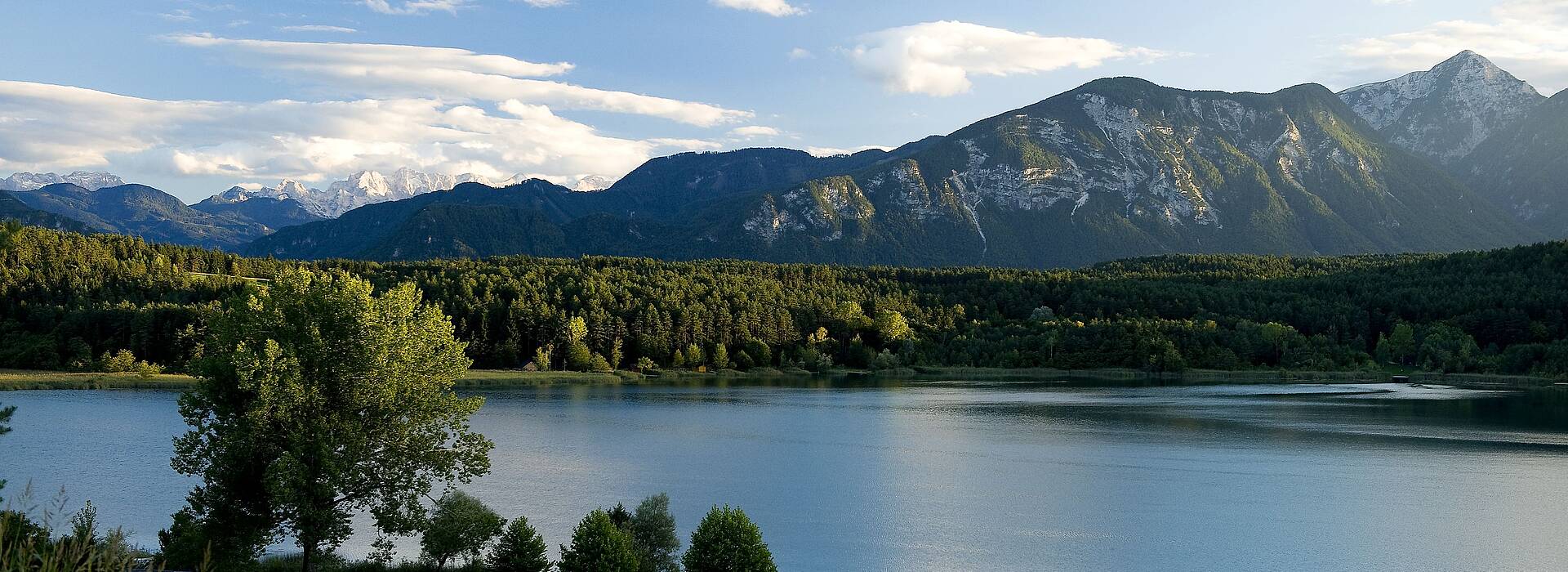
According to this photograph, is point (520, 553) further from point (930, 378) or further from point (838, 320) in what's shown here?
point (838, 320)

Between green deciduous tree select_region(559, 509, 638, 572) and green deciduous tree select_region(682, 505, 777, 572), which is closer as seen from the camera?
green deciduous tree select_region(682, 505, 777, 572)

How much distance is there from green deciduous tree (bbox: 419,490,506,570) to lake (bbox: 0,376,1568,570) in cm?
644

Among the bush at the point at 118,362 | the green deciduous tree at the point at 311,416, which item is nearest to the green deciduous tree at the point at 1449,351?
A: the green deciduous tree at the point at 311,416

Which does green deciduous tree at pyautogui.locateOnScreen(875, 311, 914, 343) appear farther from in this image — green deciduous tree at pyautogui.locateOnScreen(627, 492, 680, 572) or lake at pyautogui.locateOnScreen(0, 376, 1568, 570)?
green deciduous tree at pyautogui.locateOnScreen(627, 492, 680, 572)

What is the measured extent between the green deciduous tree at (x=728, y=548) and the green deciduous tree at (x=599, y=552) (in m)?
1.84

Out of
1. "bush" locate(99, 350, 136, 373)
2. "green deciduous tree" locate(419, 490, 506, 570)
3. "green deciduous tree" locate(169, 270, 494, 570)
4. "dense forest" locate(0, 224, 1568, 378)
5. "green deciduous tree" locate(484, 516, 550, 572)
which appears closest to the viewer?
"green deciduous tree" locate(169, 270, 494, 570)

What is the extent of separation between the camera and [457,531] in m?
35.2

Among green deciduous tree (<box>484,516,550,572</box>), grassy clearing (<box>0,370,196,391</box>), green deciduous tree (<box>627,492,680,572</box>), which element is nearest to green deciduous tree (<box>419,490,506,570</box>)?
green deciduous tree (<box>484,516,550,572</box>)

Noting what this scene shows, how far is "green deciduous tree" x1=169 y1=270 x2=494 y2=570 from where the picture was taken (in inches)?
1204

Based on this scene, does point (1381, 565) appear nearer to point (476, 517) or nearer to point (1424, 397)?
point (476, 517)

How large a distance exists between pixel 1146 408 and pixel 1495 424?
93.9 ft

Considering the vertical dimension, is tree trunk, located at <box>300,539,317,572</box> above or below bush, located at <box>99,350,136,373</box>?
above

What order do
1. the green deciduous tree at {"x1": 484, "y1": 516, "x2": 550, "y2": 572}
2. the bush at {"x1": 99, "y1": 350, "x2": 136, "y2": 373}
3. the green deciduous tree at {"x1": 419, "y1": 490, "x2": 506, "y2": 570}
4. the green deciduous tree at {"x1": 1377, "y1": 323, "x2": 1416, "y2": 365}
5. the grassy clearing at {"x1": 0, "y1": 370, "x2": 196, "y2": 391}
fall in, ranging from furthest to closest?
1. the green deciduous tree at {"x1": 1377, "y1": 323, "x2": 1416, "y2": 365}
2. the bush at {"x1": 99, "y1": 350, "x2": 136, "y2": 373}
3. the grassy clearing at {"x1": 0, "y1": 370, "x2": 196, "y2": 391}
4. the green deciduous tree at {"x1": 419, "y1": 490, "x2": 506, "y2": 570}
5. the green deciduous tree at {"x1": 484, "y1": 516, "x2": 550, "y2": 572}

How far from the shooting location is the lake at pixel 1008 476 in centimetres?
4450
